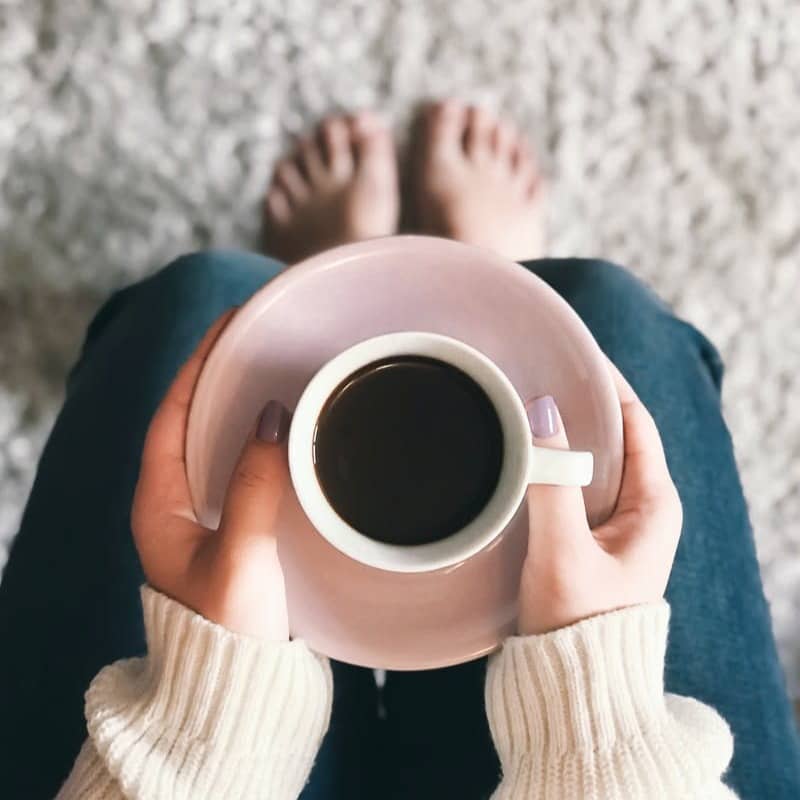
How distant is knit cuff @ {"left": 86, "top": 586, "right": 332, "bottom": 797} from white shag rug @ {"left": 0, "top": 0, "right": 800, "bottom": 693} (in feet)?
1.78

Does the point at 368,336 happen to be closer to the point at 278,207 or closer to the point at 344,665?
the point at 344,665

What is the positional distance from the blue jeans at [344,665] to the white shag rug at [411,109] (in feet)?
0.80

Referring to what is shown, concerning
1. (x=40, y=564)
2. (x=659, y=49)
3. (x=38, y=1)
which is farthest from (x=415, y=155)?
(x=40, y=564)

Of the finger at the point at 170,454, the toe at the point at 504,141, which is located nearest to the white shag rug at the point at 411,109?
the toe at the point at 504,141

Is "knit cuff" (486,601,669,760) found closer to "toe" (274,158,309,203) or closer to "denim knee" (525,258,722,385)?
"denim knee" (525,258,722,385)

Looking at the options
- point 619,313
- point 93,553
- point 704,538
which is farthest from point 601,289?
point 93,553

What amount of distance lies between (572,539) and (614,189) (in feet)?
2.06

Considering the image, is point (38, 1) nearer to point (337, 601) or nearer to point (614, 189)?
point (614, 189)

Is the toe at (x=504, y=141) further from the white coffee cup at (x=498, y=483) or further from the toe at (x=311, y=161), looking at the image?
the white coffee cup at (x=498, y=483)

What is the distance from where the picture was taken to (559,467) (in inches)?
18.0

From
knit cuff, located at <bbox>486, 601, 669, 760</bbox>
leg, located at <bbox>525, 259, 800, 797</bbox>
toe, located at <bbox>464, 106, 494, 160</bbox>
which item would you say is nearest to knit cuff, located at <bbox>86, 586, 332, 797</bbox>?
knit cuff, located at <bbox>486, 601, 669, 760</bbox>

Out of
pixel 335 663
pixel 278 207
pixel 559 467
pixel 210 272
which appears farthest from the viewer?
pixel 278 207

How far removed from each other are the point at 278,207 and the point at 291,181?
0.03m

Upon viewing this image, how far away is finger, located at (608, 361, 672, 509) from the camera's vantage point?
20.1 inches
